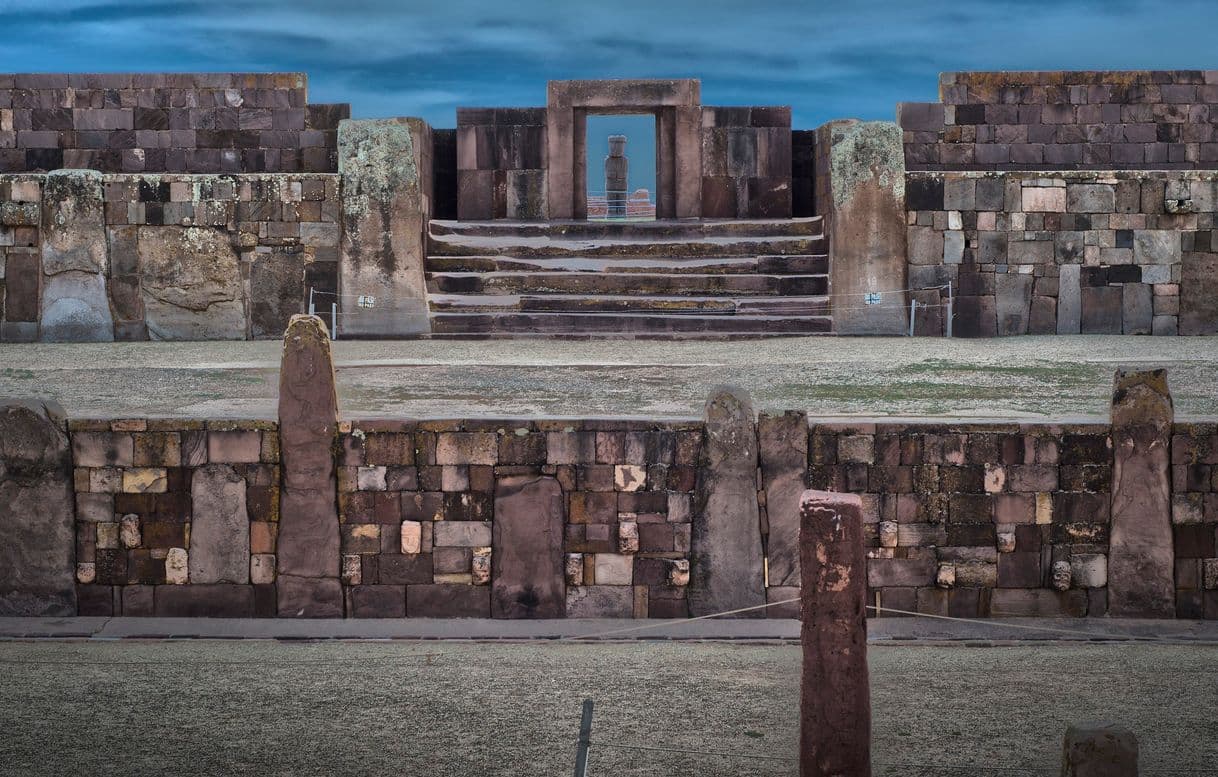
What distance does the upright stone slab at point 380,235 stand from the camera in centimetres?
1528

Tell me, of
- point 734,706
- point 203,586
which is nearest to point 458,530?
point 203,586

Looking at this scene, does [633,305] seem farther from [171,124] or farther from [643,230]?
[171,124]

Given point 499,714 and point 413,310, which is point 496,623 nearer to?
point 499,714

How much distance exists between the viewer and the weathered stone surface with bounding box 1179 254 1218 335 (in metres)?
15.7

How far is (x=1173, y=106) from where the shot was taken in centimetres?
1764

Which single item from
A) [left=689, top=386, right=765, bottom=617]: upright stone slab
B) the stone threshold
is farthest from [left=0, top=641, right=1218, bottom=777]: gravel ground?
[left=689, top=386, right=765, bottom=617]: upright stone slab

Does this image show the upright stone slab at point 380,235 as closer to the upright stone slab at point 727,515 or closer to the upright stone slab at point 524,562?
the upright stone slab at point 524,562

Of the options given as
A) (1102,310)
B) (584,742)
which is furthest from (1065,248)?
(584,742)

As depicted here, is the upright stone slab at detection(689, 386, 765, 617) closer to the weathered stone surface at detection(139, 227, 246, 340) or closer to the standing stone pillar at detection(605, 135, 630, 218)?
the weathered stone surface at detection(139, 227, 246, 340)

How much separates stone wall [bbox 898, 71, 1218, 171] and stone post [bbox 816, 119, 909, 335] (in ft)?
6.20

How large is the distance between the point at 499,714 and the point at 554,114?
36.8ft

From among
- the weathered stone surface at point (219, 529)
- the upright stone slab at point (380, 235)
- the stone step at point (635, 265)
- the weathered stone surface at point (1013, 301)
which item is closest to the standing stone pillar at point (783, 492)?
the weathered stone surface at point (219, 529)

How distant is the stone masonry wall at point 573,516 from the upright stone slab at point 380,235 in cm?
620

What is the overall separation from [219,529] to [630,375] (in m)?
3.86
